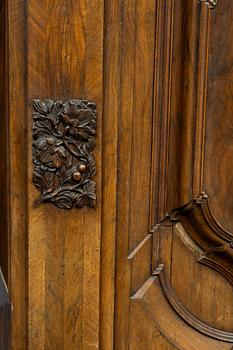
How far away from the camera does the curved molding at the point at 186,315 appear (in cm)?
67

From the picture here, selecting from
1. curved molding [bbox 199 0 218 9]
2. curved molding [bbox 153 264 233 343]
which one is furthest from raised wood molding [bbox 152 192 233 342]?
curved molding [bbox 199 0 218 9]

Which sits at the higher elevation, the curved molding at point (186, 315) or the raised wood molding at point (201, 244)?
the raised wood molding at point (201, 244)

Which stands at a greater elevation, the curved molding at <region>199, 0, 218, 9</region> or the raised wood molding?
the curved molding at <region>199, 0, 218, 9</region>

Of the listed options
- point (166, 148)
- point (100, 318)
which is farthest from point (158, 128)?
point (100, 318)

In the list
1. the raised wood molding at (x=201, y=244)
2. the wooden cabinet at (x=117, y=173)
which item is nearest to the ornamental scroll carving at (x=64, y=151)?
the wooden cabinet at (x=117, y=173)

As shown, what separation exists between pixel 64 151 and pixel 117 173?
0.26 feet

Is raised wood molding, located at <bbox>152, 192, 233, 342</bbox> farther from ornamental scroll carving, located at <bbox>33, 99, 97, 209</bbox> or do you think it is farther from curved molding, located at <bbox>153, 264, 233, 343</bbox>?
ornamental scroll carving, located at <bbox>33, 99, 97, 209</bbox>

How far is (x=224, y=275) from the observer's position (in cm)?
68

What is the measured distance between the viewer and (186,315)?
0.68 metres

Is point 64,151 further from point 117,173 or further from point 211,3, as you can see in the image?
point 211,3

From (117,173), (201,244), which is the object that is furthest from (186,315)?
(117,173)

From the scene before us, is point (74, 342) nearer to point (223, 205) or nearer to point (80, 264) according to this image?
point (80, 264)

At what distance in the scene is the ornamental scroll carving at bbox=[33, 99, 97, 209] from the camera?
2.00 feet

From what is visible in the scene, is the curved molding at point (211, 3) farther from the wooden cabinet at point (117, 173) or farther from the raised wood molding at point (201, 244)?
the raised wood molding at point (201, 244)
